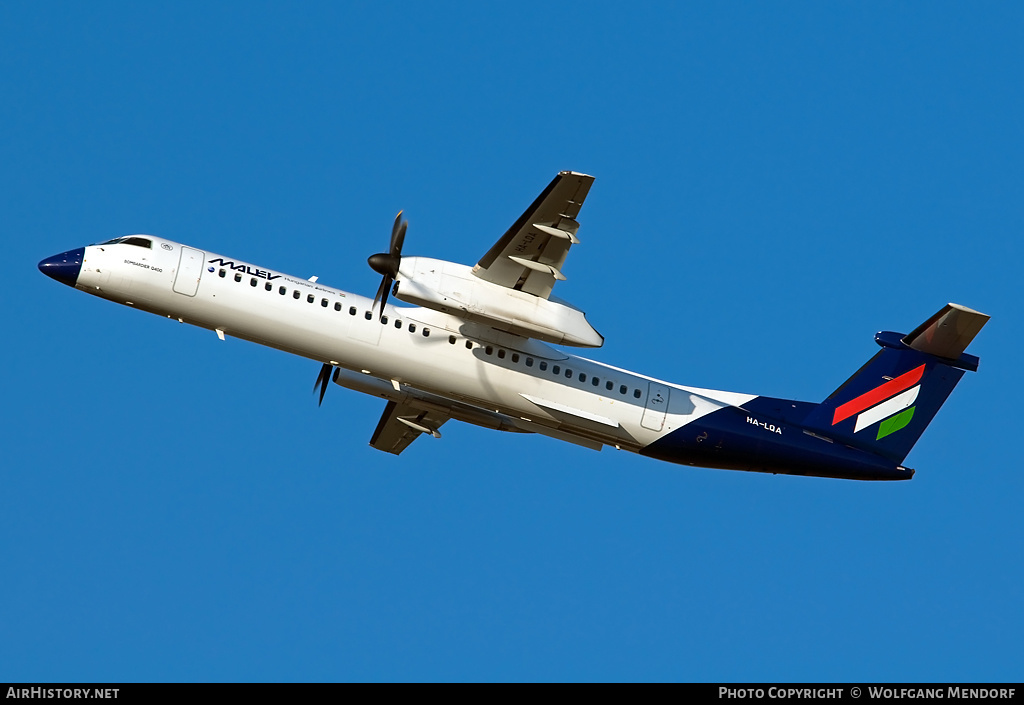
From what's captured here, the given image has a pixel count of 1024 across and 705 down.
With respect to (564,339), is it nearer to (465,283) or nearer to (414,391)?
(465,283)

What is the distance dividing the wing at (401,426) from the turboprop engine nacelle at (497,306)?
219 inches

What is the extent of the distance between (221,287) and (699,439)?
41.5 feet

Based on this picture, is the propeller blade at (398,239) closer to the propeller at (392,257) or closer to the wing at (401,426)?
the propeller at (392,257)

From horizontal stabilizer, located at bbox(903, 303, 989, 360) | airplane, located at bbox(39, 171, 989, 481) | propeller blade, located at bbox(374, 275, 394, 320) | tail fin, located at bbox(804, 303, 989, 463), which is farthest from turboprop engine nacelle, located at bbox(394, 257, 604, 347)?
horizontal stabilizer, located at bbox(903, 303, 989, 360)

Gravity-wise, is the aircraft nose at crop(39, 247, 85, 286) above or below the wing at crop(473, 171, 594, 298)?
below

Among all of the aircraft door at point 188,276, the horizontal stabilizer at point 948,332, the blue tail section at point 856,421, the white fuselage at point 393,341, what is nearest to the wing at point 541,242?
the white fuselage at point 393,341

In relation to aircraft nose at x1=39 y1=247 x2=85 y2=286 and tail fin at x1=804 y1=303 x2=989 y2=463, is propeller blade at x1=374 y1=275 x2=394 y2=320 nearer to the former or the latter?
→ aircraft nose at x1=39 y1=247 x2=85 y2=286

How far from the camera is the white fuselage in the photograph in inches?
1077

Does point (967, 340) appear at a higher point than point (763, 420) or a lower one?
higher

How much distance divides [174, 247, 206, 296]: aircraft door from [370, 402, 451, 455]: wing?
23.0 ft

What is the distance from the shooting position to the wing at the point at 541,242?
979 inches

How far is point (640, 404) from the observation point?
28891 mm

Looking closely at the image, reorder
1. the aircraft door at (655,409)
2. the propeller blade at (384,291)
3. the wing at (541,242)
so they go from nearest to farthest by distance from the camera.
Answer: the wing at (541,242)
the propeller blade at (384,291)
the aircraft door at (655,409)
